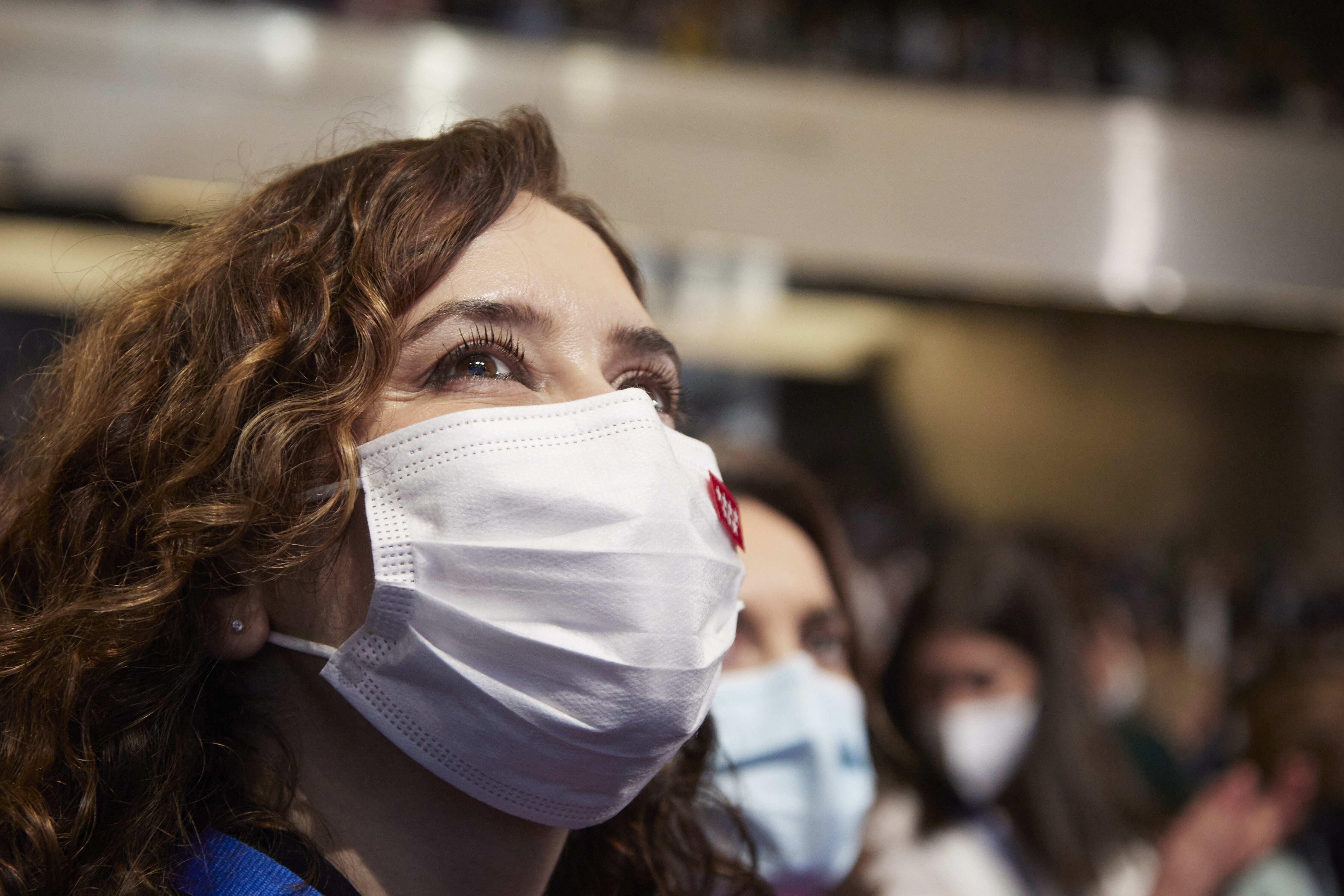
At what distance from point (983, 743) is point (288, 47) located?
3.33 metres

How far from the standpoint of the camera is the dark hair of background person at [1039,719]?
7.48 feet

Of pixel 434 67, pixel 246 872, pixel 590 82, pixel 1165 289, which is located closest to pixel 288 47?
pixel 434 67

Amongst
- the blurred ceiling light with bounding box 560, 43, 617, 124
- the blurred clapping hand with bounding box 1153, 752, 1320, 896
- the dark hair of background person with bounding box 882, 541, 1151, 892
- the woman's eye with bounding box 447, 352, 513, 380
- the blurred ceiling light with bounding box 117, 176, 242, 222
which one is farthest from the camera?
the blurred ceiling light with bounding box 560, 43, 617, 124

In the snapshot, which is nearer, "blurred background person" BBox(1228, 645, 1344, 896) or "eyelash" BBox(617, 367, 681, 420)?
"eyelash" BBox(617, 367, 681, 420)

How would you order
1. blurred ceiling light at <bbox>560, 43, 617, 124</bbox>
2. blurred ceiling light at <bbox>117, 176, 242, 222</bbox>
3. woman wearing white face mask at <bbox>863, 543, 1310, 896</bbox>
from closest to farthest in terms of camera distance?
1. woman wearing white face mask at <bbox>863, 543, 1310, 896</bbox>
2. blurred ceiling light at <bbox>117, 176, 242, 222</bbox>
3. blurred ceiling light at <bbox>560, 43, 617, 124</bbox>

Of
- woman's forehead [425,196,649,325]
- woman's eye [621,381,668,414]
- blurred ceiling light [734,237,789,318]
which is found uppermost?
woman's forehead [425,196,649,325]

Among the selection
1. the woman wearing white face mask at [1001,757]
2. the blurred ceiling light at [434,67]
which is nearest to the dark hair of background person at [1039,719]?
the woman wearing white face mask at [1001,757]

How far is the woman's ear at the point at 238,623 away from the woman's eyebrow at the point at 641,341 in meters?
0.43

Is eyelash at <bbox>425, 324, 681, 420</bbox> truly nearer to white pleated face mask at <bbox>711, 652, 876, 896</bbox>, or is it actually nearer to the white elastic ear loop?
the white elastic ear loop

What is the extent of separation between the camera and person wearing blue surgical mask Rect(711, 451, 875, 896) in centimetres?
142

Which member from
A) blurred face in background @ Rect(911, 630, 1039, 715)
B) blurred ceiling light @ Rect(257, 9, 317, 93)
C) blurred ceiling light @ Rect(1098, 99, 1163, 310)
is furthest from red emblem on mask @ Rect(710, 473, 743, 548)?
blurred ceiling light @ Rect(1098, 99, 1163, 310)

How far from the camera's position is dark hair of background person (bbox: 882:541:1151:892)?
2.28 m

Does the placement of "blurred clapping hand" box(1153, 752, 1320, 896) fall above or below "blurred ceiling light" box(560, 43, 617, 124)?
below

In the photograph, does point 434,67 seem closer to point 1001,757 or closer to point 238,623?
point 1001,757
